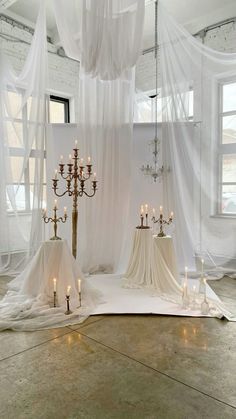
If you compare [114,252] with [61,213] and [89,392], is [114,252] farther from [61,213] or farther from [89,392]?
[89,392]

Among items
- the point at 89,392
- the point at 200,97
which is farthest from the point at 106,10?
the point at 89,392

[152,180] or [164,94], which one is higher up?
[164,94]

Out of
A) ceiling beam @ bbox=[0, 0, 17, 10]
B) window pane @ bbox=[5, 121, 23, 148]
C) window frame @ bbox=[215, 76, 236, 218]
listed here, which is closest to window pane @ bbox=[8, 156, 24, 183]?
window pane @ bbox=[5, 121, 23, 148]

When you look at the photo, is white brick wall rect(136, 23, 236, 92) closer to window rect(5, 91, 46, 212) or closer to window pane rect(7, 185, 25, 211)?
window rect(5, 91, 46, 212)

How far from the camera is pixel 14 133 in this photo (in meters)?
3.81

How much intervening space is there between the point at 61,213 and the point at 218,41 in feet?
10.7

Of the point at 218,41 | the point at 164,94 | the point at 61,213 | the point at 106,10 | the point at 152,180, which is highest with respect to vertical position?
the point at 218,41

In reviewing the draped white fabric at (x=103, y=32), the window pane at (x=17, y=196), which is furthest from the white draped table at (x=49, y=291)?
the draped white fabric at (x=103, y=32)

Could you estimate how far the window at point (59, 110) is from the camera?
5.41 metres

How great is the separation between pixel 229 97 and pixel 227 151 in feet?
2.10

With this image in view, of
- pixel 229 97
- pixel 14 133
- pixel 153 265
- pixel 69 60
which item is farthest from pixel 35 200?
pixel 69 60

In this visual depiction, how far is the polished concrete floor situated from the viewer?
1.47 m

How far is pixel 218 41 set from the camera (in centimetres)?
439

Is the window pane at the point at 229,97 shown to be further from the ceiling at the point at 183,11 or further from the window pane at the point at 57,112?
the window pane at the point at 57,112
